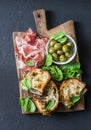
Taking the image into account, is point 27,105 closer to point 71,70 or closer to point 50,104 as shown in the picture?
point 50,104

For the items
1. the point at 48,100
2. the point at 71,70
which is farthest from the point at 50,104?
the point at 71,70

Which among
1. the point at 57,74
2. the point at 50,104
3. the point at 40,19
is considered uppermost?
the point at 40,19

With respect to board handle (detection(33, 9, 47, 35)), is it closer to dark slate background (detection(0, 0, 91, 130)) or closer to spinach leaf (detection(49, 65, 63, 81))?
dark slate background (detection(0, 0, 91, 130))

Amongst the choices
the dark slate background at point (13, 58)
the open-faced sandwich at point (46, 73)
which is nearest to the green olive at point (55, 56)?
the open-faced sandwich at point (46, 73)

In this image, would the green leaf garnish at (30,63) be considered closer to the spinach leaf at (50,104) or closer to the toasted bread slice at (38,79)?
the toasted bread slice at (38,79)

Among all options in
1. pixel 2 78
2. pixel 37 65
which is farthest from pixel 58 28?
pixel 2 78

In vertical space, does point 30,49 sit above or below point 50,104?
above
